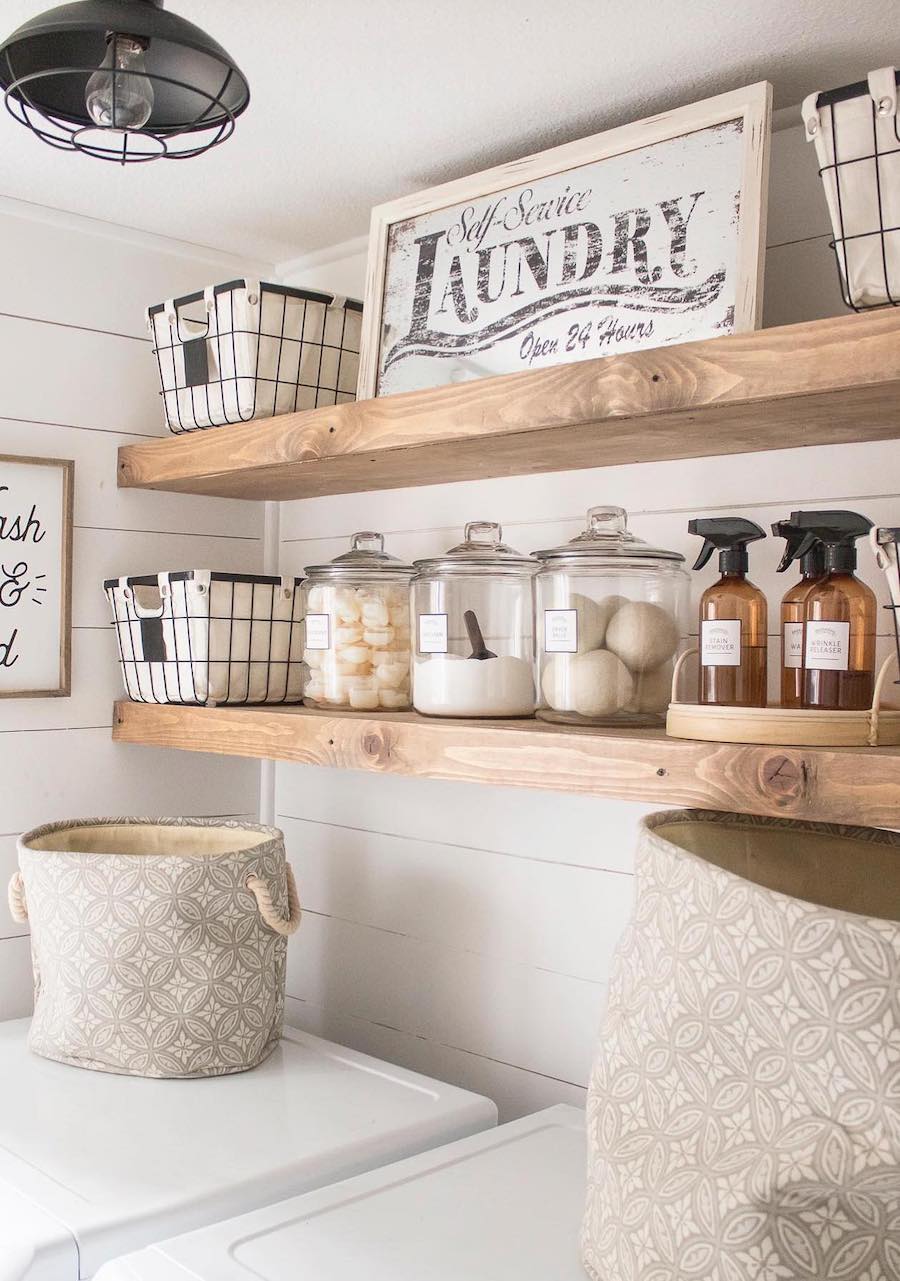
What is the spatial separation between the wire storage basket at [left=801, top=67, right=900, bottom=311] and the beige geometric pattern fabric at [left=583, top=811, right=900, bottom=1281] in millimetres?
552

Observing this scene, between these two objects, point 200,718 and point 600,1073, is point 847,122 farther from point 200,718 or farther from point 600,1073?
point 200,718

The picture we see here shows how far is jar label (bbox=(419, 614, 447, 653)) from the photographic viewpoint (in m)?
1.53

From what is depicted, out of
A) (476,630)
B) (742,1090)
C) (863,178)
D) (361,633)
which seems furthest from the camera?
(361,633)

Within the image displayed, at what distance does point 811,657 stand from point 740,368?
0.95 ft

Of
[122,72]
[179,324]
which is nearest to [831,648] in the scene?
[122,72]

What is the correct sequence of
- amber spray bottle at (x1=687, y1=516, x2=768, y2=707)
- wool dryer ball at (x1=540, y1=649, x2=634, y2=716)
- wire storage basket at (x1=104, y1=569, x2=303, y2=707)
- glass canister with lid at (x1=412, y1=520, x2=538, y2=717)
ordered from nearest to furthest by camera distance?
1. amber spray bottle at (x1=687, y1=516, x2=768, y2=707)
2. wool dryer ball at (x1=540, y1=649, x2=634, y2=716)
3. glass canister with lid at (x1=412, y1=520, x2=538, y2=717)
4. wire storage basket at (x1=104, y1=569, x2=303, y2=707)

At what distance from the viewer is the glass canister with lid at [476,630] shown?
58.9 inches

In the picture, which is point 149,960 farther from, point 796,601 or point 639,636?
point 796,601

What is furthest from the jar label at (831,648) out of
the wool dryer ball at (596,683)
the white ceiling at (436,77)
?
the white ceiling at (436,77)

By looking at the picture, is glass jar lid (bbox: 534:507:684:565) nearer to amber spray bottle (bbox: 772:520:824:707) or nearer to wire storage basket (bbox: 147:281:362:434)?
amber spray bottle (bbox: 772:520:824:707)

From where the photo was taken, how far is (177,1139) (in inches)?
55.6

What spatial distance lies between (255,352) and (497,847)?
0.79 m

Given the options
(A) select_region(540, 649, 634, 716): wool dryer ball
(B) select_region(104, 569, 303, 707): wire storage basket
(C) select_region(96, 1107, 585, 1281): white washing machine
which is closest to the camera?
(C) select_region(96, 1107, 585, 1281): white washing machine

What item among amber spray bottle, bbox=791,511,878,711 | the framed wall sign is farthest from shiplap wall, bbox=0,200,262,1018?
amber spray bottle, bbox=791,511,878,711
